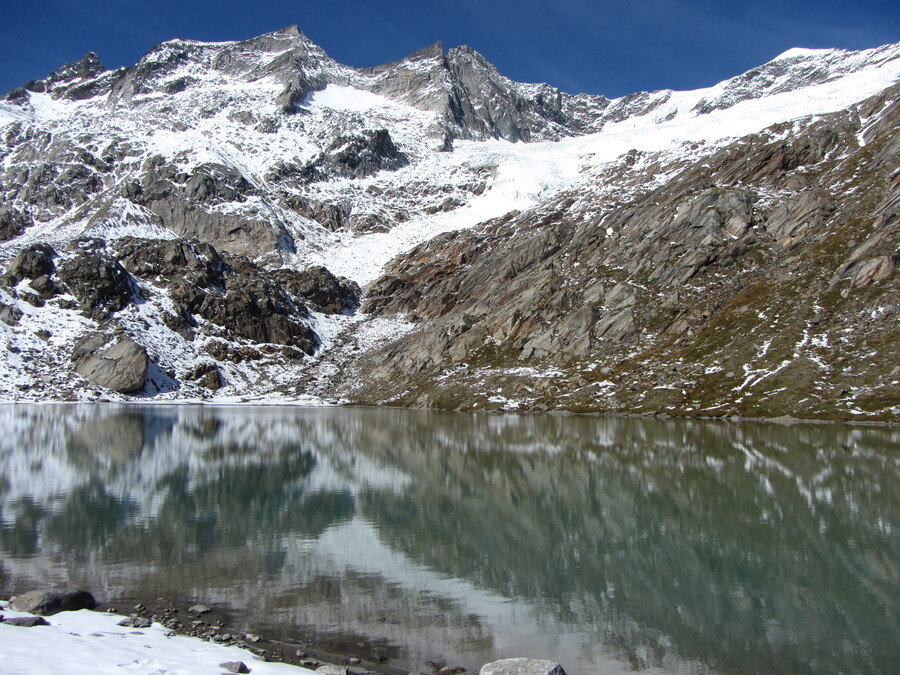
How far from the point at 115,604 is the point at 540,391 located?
8350 cm

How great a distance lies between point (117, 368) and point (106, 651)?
122852 millimetres

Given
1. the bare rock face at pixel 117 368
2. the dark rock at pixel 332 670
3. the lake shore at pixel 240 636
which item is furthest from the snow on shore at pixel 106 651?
the bare rock face at pixel 117 368

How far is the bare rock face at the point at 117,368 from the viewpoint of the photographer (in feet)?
385

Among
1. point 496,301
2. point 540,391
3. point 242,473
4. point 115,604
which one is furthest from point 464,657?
point 496,301

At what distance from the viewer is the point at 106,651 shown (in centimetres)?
1156

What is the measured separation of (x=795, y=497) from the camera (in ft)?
98.6

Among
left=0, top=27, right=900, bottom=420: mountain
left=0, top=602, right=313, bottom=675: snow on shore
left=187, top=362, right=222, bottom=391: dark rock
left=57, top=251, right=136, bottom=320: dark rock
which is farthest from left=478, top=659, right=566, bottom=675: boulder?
left=57, top=251, right=136, bottom=320: dark rock

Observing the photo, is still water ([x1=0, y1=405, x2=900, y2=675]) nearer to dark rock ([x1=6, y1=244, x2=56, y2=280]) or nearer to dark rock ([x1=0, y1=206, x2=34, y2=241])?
dark rock ([x1=6, y1=244, x2=56, y2=280])

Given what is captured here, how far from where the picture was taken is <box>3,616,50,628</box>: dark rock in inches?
521

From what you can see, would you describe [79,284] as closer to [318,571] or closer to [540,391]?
[540,391]

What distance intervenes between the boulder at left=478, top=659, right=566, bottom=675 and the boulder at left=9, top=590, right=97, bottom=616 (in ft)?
37.2

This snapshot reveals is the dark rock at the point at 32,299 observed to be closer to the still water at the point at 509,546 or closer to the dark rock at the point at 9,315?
the dark rock at the point at 9,315

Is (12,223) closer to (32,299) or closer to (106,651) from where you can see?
(32,299)

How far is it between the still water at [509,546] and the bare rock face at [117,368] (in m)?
76.5
